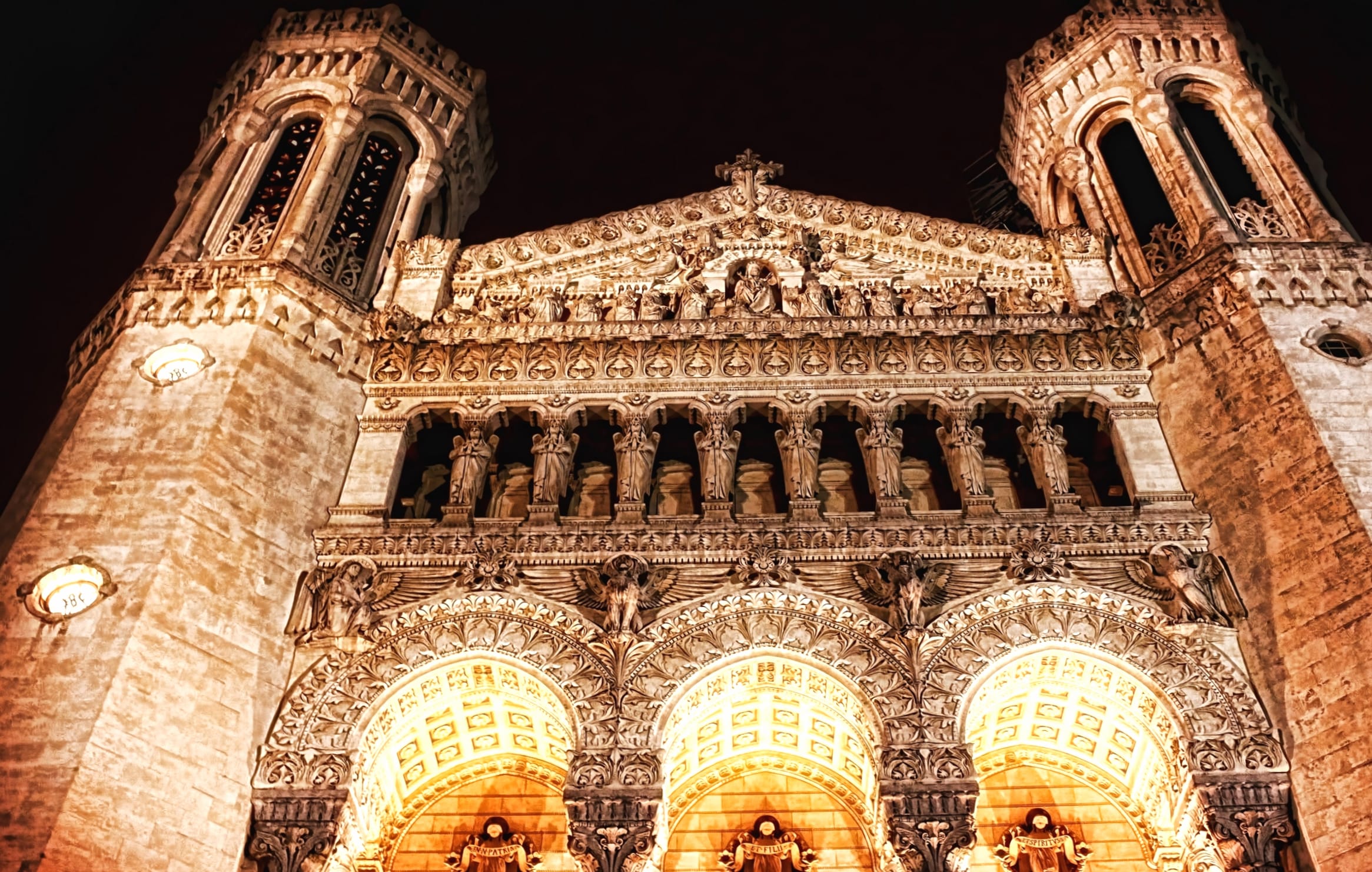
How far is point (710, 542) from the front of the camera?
55.9 feet

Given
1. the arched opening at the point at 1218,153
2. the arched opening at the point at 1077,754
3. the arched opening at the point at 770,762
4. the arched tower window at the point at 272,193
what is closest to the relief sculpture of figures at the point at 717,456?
the arched opening at the point at 770,762

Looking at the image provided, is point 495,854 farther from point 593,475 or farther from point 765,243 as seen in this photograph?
point 765,243

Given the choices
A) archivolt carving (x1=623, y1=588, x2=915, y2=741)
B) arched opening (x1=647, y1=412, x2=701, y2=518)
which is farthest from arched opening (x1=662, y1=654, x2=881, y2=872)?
arched opening (x1=647, y1=412, x2=701, y2=518)

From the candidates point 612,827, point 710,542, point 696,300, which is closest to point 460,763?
point 612,827

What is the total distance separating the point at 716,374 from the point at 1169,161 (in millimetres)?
9862

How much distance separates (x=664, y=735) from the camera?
49.2 feet

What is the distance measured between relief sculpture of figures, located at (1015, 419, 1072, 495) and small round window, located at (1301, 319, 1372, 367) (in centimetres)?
383

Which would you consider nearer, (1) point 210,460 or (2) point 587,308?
(1) point 210,460

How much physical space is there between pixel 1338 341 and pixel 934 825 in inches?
404

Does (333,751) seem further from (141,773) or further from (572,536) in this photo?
(572,536)

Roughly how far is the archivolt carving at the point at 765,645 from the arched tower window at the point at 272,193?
10480 mm

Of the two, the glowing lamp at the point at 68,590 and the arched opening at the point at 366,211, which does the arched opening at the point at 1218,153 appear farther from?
the glowing lamp at the point at 68,590

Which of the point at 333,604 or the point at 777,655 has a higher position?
the point at 333,604

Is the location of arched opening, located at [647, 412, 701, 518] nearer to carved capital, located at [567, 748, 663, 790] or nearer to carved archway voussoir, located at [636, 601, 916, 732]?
carved archway voussoir, located at [636, 601, 916, 732]
